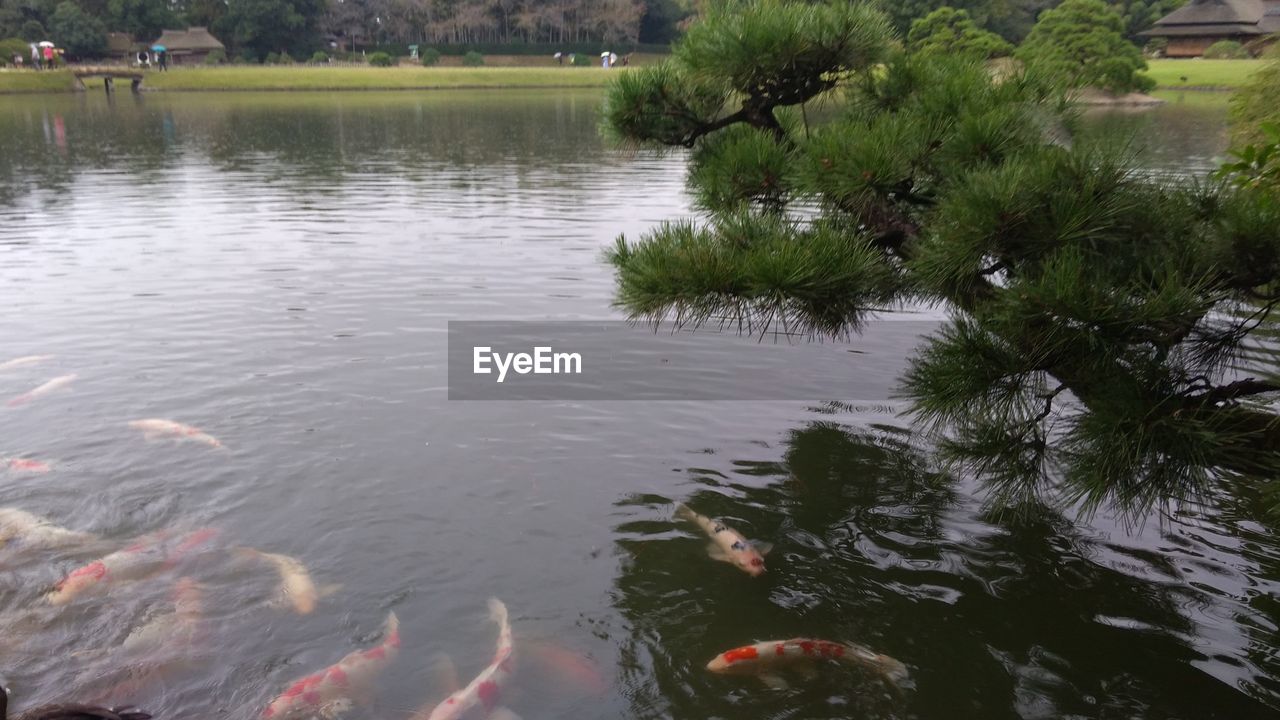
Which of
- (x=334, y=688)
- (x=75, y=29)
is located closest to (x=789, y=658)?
(x=334, y=688)

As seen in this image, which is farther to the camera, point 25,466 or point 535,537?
point 25,466

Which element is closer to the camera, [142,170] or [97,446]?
[97,446]

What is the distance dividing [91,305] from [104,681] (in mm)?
7517

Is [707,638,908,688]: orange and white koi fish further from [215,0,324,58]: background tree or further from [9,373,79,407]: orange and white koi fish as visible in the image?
[215,0,324,58]: background tree

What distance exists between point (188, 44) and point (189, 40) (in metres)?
0.28

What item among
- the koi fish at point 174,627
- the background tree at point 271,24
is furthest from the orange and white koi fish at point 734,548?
the background tree at point 271,24

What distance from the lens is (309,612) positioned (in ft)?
16.9

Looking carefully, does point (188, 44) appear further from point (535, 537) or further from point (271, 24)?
point (535, 537)

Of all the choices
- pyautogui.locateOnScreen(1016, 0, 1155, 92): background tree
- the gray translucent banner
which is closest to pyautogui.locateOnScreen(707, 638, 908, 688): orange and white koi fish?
the gray translucent banner

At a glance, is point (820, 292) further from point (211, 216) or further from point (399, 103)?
point (399, 103)

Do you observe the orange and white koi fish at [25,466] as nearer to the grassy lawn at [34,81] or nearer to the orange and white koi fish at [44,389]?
the orange and white koi fish at [44,389]

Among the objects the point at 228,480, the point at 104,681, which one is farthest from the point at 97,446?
the point at 104,681

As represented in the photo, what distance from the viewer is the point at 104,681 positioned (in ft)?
15.1

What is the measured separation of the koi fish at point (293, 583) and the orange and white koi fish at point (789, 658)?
224 cm
